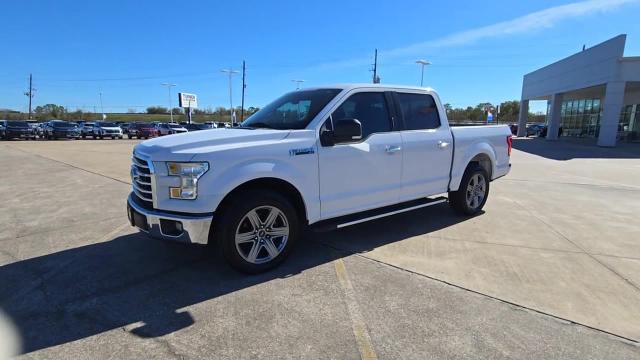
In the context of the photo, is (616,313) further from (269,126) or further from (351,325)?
(269,126)

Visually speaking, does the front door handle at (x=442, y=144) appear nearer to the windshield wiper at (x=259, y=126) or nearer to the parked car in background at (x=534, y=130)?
the windshield wiper at (x=259, y=126)

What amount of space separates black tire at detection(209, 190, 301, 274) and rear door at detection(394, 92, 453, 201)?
5.91ft

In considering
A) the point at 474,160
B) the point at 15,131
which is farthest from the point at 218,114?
the point at 474,160

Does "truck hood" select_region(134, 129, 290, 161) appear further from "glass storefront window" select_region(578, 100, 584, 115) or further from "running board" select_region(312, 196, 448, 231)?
"glass storefront window" select_region(578, 100, 584, 115)

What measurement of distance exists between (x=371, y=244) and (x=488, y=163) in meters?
3.03

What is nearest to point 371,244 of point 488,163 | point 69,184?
point 488,163

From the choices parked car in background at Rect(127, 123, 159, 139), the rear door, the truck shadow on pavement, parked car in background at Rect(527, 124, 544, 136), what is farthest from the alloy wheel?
parked car in background at Rect(527, 124, 544, 136)

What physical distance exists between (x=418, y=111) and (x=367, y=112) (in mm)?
1058

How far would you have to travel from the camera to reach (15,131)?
3403cm

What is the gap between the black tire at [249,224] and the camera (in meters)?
3.81

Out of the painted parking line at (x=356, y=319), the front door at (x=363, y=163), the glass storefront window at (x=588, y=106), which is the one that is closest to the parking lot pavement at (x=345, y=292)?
the painted parking line at (x=356, y=319)

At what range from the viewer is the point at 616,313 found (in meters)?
3.43

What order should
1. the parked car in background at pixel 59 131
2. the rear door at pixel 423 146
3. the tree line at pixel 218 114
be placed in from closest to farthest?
1. the rear door at pixel 423 146
2. the parked car in background at pixel 59 131
3. the tree line at pixel 218 114

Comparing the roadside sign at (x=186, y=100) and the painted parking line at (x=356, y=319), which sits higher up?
the roadside sign at (x=186, y=100)
